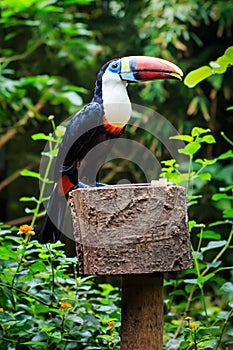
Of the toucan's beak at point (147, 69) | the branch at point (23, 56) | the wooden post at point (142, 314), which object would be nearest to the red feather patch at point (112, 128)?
the toucan's beak at point (147, 69)

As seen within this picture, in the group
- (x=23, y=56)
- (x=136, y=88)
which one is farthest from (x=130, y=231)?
(x=136, y=88)

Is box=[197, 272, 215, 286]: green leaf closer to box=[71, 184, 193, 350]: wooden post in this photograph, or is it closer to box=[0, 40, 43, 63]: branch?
box=[71, 184, 193, 350]: wooden post

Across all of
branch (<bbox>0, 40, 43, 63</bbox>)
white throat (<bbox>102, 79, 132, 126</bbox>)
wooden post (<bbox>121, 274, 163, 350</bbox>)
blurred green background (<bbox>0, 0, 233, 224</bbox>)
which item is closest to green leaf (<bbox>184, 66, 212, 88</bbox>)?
white throat (<bbox>102, 79, 132, 126</bbox>)

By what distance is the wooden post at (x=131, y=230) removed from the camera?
1.12 meters

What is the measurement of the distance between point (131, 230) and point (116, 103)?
0.36 m

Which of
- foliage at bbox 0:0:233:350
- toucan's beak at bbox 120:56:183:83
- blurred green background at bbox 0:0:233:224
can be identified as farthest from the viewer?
blurred green background at bbox 0:0:233:224

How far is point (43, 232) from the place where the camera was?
142 centimetres

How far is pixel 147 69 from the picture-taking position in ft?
4.42

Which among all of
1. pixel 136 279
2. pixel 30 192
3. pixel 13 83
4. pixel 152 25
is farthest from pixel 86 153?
pixel 30 192

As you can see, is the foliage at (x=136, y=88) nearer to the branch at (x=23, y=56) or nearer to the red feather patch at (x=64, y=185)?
the branch at (x=23, y=56)

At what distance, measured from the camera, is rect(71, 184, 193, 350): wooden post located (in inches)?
44.3

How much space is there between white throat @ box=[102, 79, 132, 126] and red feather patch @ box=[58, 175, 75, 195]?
17cm

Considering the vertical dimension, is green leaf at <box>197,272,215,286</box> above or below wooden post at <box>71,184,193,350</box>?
below

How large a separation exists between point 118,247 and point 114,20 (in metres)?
2.59
